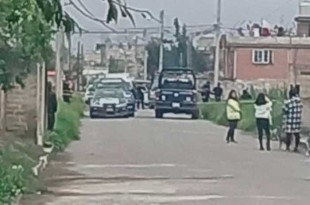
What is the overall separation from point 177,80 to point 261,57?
957 inches

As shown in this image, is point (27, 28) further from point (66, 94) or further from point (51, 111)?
point (66, 94)

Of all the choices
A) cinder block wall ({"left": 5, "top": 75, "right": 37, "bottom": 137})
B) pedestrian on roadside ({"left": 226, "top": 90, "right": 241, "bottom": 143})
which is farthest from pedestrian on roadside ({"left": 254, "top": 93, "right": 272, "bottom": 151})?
cinder block wall ({"left": 5, "top": 75, "right": 37, "bottom": 137})

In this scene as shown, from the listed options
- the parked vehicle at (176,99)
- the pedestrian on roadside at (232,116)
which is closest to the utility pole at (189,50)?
the parked vehicle at (176,99)

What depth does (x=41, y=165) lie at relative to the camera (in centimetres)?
2270

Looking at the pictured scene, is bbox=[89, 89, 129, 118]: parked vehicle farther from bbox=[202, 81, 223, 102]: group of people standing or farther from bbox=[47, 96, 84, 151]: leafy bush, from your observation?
bbox=[47, 96, 84, 151]: leafy bush

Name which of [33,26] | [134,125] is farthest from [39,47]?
[134,125]

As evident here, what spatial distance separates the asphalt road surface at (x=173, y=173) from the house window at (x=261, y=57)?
42296 millimetres

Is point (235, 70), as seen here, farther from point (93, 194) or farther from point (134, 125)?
point (93, 194)

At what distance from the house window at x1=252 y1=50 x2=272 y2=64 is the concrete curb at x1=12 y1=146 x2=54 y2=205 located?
172 feet

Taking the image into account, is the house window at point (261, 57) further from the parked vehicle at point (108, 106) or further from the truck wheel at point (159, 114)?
the parked vehicle at point (108, 106)

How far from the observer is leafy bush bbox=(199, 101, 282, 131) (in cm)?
3821

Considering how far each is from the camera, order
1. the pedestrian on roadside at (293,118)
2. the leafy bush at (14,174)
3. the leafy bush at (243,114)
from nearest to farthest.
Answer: the leafy bush at (14,174), the pedestrian on roadside at (293,118), the leafy bush at (243,114)

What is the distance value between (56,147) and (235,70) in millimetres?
54185

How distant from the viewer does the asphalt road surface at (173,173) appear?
1858cm
